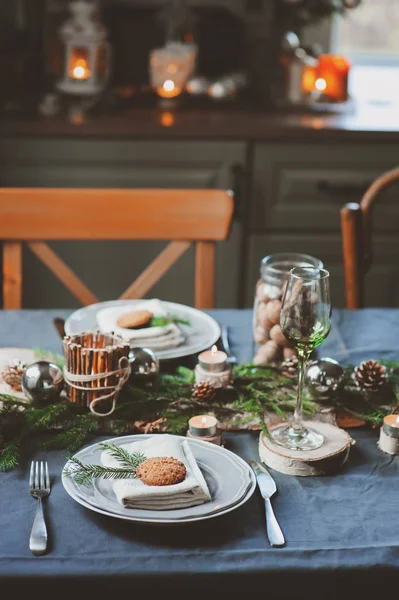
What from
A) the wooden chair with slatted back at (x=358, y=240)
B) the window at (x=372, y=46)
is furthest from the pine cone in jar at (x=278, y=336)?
the window at (x=372, y=46)

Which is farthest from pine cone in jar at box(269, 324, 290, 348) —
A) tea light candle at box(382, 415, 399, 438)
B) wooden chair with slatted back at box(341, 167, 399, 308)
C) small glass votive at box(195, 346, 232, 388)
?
wooden chair with slatted back at box(341, 167, 399, 308)

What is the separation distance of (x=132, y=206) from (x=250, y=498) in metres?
0.82

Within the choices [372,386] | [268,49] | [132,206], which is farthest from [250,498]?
[268,49]

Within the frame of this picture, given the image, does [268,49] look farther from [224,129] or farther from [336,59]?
[224,129]

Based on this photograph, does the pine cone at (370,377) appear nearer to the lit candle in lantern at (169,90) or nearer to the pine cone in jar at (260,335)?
the pine cone in jar at (260,335)

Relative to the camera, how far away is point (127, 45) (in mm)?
2643

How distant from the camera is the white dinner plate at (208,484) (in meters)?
0.83

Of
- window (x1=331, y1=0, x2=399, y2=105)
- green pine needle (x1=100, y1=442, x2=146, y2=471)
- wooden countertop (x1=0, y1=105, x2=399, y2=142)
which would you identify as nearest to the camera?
green pine needle (x1=100, y1=442, x2=146, y2=471)

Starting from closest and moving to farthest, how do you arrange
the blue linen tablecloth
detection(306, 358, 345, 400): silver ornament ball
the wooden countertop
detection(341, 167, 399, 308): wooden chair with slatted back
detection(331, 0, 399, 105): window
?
the blue linen tablecloth → detection(306, 358, 345, 400): silver ornament ball → detection(341, 167, 399, 308): wooden chair with slatted back → the wooden countertop → detection(331, 0, 399, 105): window

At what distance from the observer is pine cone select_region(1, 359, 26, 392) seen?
3.65 ft

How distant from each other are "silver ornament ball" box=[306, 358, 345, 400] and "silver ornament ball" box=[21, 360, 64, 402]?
0.32 m

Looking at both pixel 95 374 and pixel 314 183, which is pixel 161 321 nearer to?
pixel 95 374

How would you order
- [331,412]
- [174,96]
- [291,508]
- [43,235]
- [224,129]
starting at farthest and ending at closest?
[174,96]
[224,129]
[43,235]
[331,412]
[291,508]

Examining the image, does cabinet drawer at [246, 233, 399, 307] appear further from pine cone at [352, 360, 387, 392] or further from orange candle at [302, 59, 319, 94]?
pine cone at [352, 360, 387, 392]
